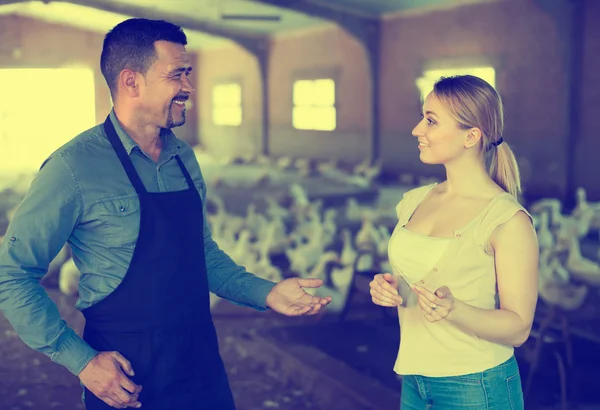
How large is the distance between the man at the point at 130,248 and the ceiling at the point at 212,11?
1257 centimetres

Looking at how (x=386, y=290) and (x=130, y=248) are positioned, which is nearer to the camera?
(x=386, y=290)

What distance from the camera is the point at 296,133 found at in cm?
2031

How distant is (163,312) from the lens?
2.50 meters

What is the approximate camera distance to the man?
91.8 inches

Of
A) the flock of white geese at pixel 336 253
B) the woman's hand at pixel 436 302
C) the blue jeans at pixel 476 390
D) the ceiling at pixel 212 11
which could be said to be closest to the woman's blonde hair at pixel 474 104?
the woman's hand at pixel 436 302

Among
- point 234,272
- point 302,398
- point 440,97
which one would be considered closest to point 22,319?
point 234,272

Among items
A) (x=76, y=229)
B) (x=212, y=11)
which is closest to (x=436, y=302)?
(x=76, y=229)

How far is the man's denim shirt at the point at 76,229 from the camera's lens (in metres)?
2.32

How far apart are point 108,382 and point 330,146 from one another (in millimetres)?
16588

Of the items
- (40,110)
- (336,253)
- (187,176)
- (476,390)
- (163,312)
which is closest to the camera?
(476,390)

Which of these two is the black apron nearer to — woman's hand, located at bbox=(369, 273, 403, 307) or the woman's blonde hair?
woman's hand, located at bbox=(369, 273, 403, 307)

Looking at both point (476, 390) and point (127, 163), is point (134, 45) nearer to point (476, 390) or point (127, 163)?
point (127, 163)

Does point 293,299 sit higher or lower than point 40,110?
lower

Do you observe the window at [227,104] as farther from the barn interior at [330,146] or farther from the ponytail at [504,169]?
the ponytail at [504,169]
